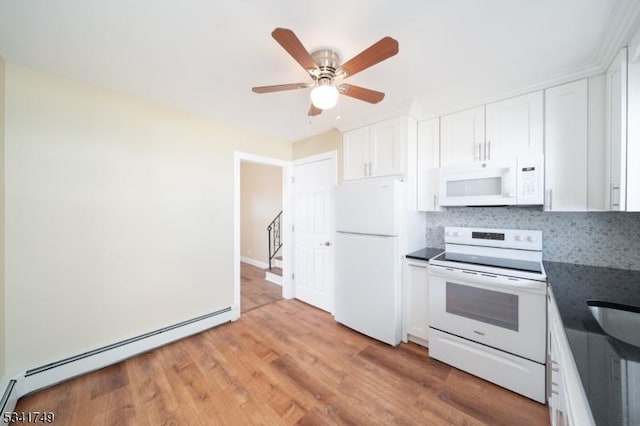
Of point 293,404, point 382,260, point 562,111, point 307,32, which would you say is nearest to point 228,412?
point 293,404

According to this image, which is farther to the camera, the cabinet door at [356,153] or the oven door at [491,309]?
the cabinet door at [356,153]

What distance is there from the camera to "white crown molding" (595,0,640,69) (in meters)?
1.20

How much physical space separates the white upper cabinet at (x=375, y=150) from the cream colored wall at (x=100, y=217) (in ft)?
5.23

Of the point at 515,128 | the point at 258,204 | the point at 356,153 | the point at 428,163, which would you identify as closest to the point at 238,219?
the point at 356,153

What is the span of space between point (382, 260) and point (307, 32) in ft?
6.49

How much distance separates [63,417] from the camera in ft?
4.99

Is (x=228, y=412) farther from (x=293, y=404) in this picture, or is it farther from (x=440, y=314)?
(x=440, y=314)

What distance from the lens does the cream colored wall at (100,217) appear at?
172 cm

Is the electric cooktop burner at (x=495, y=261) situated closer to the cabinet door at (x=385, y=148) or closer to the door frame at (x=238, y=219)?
the cabinet door at (x=385, y=148)

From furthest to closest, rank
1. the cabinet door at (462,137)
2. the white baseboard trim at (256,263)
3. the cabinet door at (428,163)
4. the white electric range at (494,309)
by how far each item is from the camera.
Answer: the white baseboard trim at (256,263) < the cabinet door at (428,163) < the cabinet door at (462,137) < the white electric range at (494,309)

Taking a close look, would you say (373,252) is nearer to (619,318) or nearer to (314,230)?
(314,230)

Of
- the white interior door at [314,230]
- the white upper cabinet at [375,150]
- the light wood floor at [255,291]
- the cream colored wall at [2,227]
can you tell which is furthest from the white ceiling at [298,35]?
the light wood floor at [255,291]

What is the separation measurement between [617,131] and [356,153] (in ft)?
6.55

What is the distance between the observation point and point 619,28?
4.37ft
